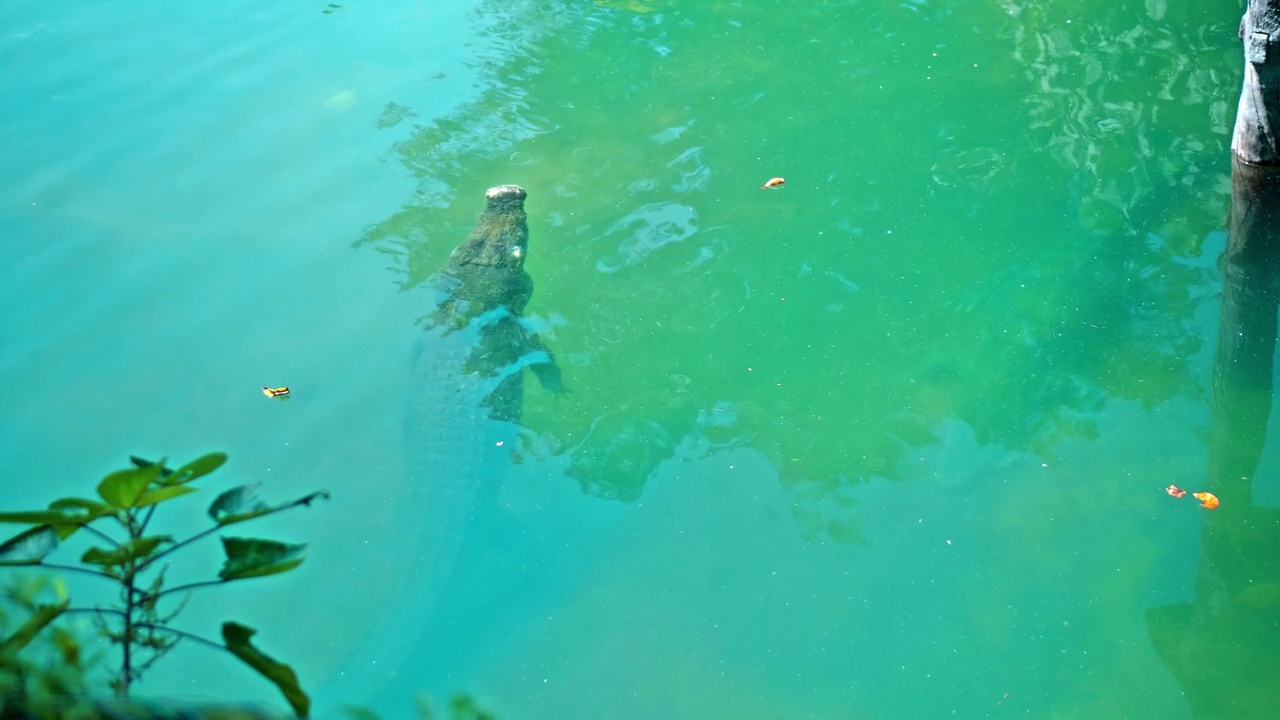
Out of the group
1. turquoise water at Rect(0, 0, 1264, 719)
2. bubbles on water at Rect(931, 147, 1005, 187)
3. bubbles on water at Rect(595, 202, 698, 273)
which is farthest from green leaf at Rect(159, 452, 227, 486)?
bubbles on water at Rect(931, 147, 1005, 187)

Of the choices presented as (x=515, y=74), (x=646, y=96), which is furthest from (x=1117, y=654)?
(x=515, y=74)

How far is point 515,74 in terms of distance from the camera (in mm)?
5594

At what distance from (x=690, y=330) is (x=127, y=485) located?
3391mm

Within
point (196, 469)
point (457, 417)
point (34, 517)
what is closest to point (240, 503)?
point (196, 469)

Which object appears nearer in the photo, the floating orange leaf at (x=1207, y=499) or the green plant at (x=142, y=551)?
the green plant at (x=142, y=551)

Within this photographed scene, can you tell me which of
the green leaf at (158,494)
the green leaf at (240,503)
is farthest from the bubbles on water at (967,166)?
the green leaf at (158,494)

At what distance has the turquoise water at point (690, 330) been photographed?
3.26 meters

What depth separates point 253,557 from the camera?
93 centimetres

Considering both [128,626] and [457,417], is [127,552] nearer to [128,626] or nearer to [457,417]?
[128,626]

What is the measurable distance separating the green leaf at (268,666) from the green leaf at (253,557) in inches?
2.3

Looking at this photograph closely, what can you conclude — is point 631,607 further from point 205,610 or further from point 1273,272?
point 1273,272

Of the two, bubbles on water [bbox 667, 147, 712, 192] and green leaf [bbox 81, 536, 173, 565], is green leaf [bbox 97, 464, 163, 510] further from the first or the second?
bubbles on water [bbox 667, 147, 712, 192]

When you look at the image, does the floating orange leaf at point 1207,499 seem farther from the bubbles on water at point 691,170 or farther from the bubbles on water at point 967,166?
the bubbles on water at point 691,170

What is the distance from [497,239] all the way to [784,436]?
70.5 inches
